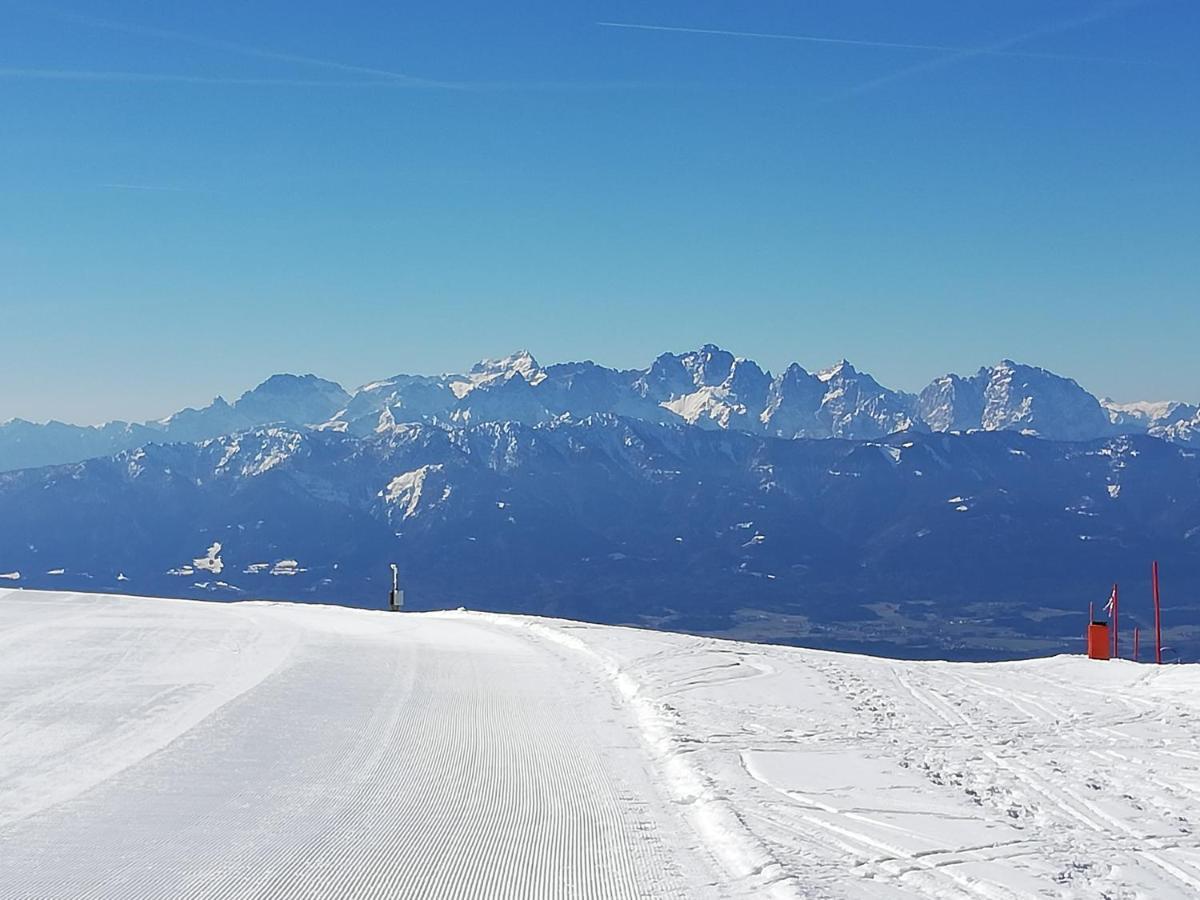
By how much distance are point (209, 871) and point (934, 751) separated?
868 cm

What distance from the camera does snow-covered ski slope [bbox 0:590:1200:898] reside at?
28.2ft

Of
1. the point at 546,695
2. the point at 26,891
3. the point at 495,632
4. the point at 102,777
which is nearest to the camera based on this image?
the point at 26,891

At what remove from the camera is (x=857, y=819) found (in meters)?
10.3

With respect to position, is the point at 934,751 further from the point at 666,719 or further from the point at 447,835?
the point at 447,835

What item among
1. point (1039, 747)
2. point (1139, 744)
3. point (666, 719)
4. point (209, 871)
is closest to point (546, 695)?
point (666, 719)

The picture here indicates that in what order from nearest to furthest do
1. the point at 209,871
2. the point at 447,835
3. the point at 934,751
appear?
the point at 209,871 < the point at 447,835 < the point at 934,751

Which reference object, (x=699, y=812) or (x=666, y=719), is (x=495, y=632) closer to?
(x=666, y=719)

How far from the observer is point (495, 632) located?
28.0m

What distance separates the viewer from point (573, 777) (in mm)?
11945

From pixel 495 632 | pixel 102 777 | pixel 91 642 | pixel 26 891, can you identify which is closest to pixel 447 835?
pixel 26 891

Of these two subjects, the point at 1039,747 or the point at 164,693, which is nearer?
the point at 1039,747

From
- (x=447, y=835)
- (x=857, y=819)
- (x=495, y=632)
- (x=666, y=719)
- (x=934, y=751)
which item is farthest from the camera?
(x=495, y=632)

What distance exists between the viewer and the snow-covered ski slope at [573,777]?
28.2 feet

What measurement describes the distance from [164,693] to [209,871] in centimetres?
→ 836
